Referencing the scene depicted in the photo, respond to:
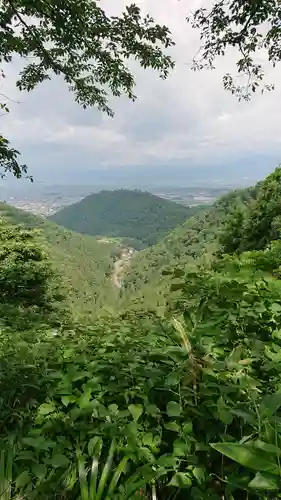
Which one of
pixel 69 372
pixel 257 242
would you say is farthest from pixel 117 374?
pixel 257 242

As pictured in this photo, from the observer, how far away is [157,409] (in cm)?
157

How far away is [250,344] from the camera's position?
74.7 inches

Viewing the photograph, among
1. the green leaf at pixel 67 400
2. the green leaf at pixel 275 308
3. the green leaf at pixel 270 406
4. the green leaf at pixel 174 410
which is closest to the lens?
the green leaf at pixel 270 406

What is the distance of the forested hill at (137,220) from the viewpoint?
146m

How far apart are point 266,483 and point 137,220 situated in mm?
172433

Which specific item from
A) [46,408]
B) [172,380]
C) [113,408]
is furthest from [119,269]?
[172,380]

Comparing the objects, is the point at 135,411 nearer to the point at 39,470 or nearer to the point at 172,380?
the point at 172,380

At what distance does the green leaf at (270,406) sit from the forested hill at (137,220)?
423ft

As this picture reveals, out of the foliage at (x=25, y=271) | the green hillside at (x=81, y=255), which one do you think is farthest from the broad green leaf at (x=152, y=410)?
the green hillside at (x=81, y=255)

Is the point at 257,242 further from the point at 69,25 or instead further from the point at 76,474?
the point at 76,474

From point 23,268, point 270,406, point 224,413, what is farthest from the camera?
point 23,268

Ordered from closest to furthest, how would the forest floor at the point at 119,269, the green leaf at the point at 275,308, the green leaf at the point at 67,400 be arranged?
1. the green leaf at the point at 67,400
2. the green leaf at the point at 275,308
3. the forest floor at the point at 119,269

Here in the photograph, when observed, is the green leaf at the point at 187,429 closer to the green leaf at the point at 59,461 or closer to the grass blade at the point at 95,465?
the grass blade at the point at 95,465

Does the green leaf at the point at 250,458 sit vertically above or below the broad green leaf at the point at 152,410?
above
